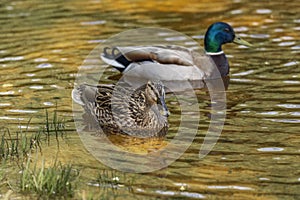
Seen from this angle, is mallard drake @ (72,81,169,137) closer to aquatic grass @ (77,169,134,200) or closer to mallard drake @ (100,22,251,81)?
aquatic grass @ (77,169,134,200)

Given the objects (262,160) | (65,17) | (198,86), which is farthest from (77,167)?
(65,17)

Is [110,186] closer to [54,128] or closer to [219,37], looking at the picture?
[54,128]

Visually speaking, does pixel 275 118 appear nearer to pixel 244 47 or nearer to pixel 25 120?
pixel 25 120

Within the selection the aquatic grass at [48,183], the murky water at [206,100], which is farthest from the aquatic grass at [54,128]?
the aquatic grass at [48,183]

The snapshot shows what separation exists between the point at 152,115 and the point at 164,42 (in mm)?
4094

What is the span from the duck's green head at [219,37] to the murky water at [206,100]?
0.28 meters

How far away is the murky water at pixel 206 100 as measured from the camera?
6555 mm

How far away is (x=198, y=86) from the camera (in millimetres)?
10648

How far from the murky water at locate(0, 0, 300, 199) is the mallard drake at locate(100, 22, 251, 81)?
0.95ft

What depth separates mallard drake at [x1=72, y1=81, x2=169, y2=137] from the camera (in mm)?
8180

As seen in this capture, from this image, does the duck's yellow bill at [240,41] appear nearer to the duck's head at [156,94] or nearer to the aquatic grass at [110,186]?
the duck's head at [156,94]

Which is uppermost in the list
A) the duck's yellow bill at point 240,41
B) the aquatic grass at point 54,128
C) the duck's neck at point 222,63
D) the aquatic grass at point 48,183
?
the aquatic grass at point 48,183

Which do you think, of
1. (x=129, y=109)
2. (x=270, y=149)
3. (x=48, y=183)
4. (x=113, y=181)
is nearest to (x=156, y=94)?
(x=129, y=109)

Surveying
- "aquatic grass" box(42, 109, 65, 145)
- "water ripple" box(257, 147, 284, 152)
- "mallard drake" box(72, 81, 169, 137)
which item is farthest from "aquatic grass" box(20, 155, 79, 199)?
"mallard drake" box(72, 81, 169, 137)
